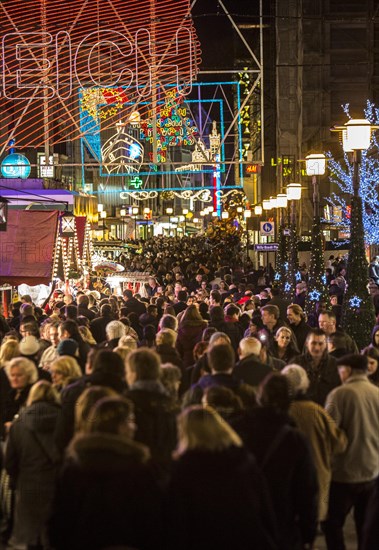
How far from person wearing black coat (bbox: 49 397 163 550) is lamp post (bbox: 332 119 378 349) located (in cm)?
1039

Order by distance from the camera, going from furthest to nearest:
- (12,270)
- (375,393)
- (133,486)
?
(12,270)
(375,393)
(133,486)

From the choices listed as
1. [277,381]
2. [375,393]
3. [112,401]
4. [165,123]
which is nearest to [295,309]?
[375,393]

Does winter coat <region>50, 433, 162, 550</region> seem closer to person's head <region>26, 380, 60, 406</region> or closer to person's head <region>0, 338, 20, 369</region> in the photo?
person's head <region>26, 380, 60, 406</region>

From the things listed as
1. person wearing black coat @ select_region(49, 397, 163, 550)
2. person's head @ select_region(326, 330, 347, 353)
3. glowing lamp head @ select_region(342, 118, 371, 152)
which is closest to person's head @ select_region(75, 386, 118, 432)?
person wearing black coat @ select_region(49, 397, 163, 550)

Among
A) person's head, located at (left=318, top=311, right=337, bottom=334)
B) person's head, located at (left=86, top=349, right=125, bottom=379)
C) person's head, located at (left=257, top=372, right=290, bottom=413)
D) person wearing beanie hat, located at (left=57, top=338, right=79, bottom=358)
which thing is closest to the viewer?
person's head, located at (left=257, top=372, right=290, bottom=413)

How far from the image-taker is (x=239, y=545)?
17.4 ft

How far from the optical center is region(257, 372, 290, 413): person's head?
21.6 feet

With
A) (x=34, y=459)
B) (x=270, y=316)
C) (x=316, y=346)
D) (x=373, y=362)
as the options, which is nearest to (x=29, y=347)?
(x=316, y=346)

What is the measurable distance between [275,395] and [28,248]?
15757 millimetres

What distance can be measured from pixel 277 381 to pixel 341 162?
50237 mm

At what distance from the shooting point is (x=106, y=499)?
17.3ft

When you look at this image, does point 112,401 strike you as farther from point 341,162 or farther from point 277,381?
point 341,162

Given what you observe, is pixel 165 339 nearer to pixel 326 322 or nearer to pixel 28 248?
pixel 326 322

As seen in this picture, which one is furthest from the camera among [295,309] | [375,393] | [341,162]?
[341,162]
